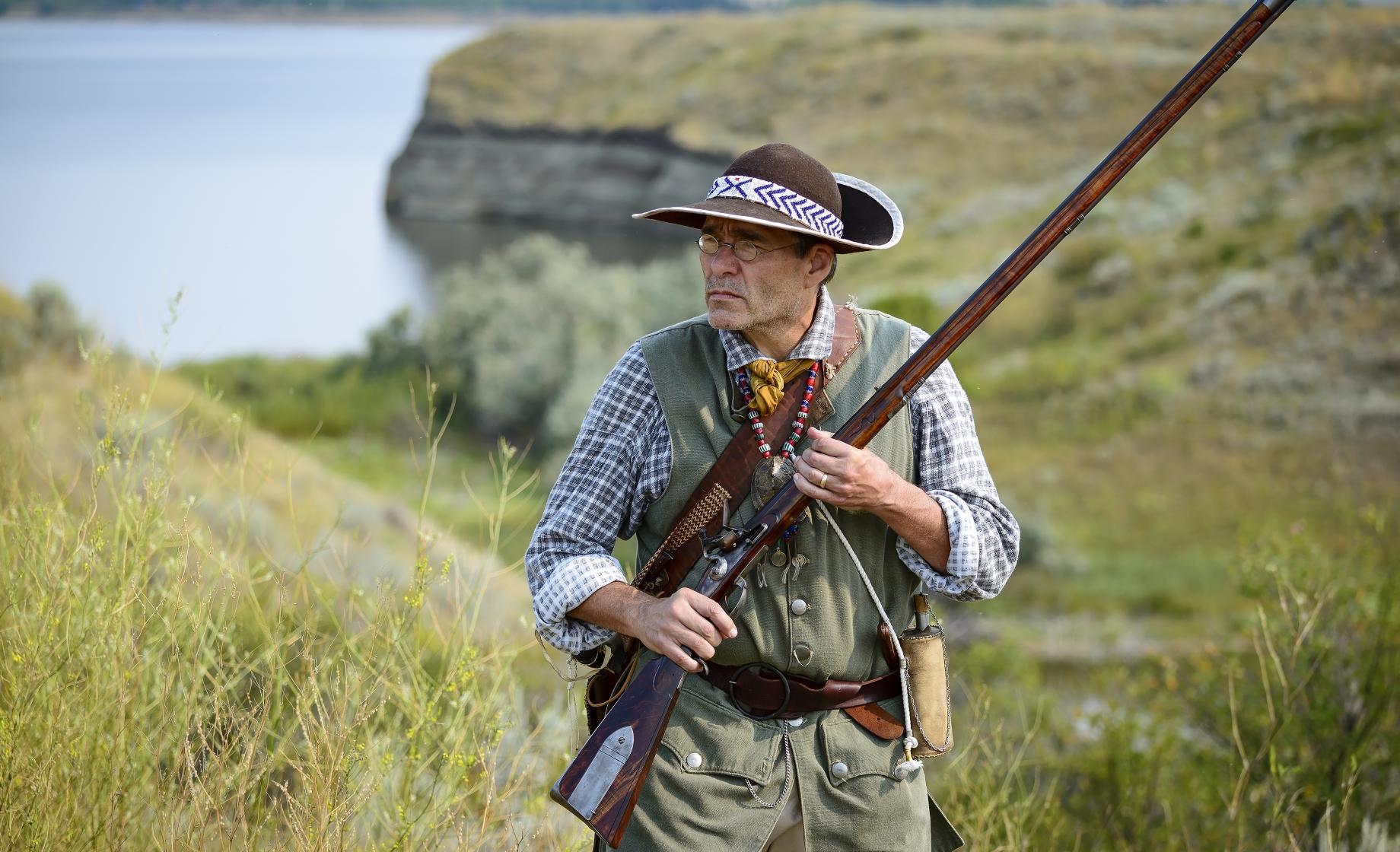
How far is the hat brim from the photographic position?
2666 millimetres

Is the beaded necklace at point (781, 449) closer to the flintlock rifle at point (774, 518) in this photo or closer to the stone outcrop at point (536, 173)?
the flintlock rifle at point (774, 518)

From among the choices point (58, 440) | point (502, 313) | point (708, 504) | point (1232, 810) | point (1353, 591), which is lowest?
point (502, 313)

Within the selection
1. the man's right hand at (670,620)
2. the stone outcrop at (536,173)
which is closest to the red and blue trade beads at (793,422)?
the man's right hand at (670,620)

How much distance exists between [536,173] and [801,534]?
87521 millimetres

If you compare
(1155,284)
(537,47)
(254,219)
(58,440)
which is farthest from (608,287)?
(537,47)

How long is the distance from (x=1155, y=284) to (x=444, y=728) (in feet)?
119

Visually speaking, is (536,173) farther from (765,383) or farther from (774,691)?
(774,691)

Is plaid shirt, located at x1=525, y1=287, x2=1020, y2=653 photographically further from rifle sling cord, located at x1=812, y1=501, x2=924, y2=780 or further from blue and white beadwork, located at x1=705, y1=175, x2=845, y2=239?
blue and white beadwork, located at x1=705, y1=175, x2=845, y2=239

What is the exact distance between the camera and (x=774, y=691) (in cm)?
278

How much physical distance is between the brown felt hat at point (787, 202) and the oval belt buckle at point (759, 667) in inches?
36.6

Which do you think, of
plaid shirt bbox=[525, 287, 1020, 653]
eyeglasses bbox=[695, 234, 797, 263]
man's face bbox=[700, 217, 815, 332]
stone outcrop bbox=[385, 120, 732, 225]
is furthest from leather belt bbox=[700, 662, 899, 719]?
stone outcrop bbox=[385, 120, 732, 225]

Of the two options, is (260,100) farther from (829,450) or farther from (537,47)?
(829,450)

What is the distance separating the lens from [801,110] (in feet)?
266

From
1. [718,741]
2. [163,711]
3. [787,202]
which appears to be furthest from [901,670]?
[163,711]
